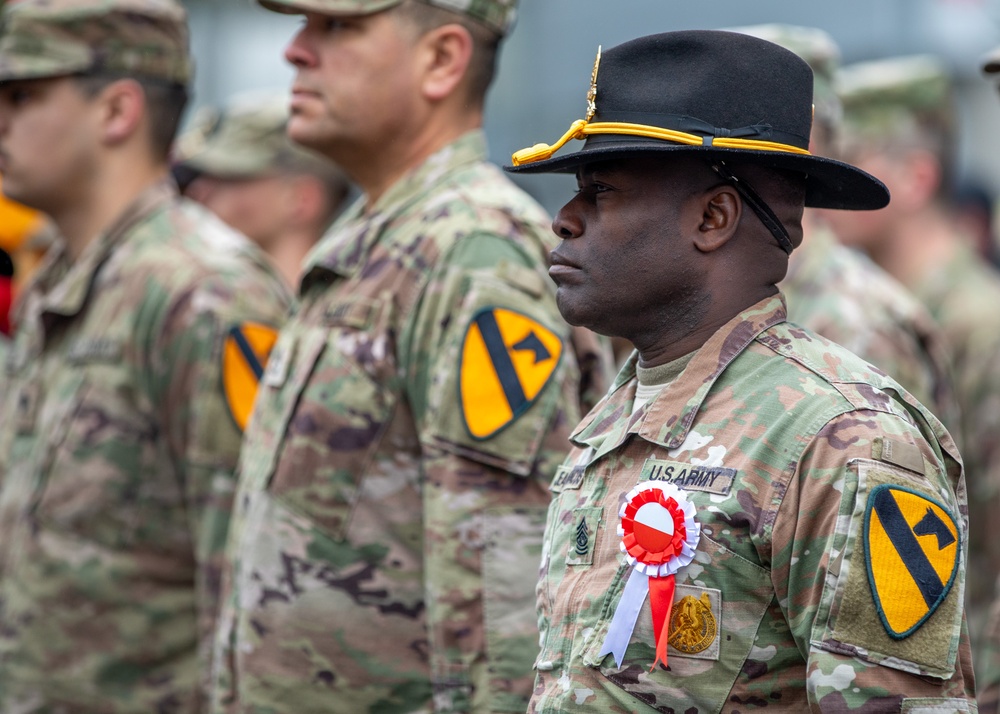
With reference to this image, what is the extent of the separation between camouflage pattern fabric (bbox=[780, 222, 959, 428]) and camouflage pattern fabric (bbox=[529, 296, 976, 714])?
8.82 ft

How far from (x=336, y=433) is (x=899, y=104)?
16.3 ft

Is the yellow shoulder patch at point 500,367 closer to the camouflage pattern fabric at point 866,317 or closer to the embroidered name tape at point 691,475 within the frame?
the embroidered name tape at point 691,475

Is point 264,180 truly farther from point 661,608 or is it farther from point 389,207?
point 661,608

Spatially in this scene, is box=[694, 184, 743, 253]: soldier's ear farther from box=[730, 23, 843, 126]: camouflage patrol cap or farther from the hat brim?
box=[730, 23, 843, 126]: camouflage patrol cap

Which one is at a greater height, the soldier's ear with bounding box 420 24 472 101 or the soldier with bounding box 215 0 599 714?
the soldier's ear with bounding box 420 24 472 101

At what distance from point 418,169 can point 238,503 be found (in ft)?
3.52

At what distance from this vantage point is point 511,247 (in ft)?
12.2

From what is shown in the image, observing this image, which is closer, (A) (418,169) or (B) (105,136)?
(A) (418,169)

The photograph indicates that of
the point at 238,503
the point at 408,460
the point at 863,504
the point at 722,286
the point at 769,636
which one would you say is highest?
the point at 722,286

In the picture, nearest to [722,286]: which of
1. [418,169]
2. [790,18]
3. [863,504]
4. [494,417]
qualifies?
[863,504]

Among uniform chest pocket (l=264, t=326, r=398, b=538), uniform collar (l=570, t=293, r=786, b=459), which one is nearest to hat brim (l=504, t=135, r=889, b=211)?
uniform collar (l=570, t=293, r=786, b=459)

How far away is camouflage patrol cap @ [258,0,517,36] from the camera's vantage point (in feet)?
13.0

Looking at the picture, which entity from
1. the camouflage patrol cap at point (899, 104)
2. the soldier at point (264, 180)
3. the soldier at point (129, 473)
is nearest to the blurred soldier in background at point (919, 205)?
the camouflage patrol cap at point (899, 104)

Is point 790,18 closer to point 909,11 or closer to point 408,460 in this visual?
point 909,11
